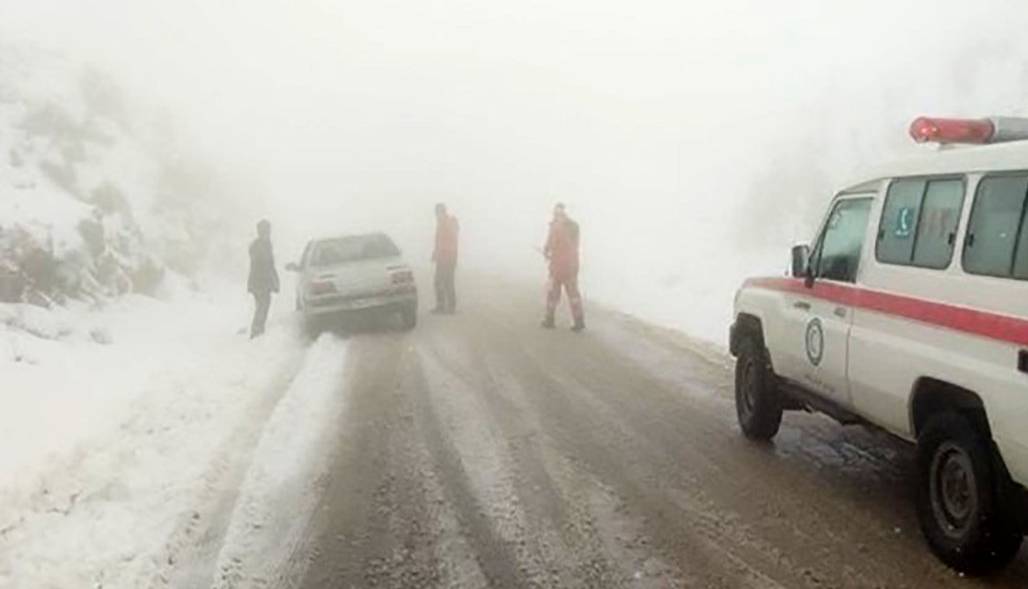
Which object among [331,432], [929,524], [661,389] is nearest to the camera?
[929,524]

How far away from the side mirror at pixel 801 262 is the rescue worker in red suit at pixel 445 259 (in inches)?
456

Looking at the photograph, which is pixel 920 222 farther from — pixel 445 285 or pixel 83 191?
pixel 83 191

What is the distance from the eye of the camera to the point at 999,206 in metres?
4.68

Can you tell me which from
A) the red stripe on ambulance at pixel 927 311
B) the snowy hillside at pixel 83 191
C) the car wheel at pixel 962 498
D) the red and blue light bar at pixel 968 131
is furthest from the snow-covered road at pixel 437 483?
the snowy hillside at pixel 83 191

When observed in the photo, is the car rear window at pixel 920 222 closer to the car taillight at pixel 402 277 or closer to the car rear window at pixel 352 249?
the car taillight at pixel 402 277

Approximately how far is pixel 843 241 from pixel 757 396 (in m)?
1.70

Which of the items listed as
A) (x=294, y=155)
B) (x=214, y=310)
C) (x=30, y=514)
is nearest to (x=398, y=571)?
(x=30, y=514)

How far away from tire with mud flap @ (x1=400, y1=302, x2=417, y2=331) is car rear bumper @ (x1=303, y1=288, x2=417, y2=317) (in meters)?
0.15

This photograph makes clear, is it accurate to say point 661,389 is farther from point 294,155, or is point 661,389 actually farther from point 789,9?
point 294,155

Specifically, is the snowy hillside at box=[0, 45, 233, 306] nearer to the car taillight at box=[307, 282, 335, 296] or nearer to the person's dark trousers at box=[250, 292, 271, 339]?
the person's dark trousers at box=[250, 292, 271, 339]

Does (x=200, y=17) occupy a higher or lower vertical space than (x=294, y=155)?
higher

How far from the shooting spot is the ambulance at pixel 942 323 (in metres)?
4.50

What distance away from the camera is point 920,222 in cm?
549

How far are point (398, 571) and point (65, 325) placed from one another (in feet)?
31.5
